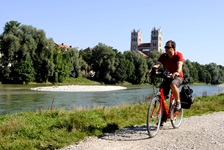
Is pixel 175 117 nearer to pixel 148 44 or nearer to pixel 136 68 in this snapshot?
pixel 136 68

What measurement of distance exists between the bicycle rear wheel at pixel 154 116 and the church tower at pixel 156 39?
173627 millimetres

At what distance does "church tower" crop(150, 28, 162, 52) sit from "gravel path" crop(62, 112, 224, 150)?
173 metres

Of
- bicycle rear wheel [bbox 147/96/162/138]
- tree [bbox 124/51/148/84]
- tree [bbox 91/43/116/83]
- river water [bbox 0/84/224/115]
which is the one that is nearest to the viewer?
bicycle rear wheel [bbox 147/96/162/138]

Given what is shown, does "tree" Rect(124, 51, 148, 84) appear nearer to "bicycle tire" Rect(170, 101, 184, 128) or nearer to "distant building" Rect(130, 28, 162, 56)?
"bicycle tire" Rect(170, 101, 184, 128)

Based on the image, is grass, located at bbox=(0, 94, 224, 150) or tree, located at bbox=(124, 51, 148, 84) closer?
grass, located at bbox=(0, 94, 224, 150)

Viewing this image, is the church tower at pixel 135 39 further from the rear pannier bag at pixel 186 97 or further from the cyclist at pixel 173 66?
the cyclist at pixel 173 66

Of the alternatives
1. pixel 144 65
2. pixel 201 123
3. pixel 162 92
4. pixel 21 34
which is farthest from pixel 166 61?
pixel 144 65

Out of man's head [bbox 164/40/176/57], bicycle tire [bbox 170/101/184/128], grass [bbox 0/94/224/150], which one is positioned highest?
man's head [bbox 164/40/176/57]

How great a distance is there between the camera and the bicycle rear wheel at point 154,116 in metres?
5.72

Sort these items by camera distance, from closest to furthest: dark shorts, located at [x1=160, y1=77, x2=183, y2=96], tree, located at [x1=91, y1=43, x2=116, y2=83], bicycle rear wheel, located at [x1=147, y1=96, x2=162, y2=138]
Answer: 1. bicycle rear wheel, located at [x1=147, y1=96, x2=162, y2=138]
2. dark shorts, located at [x1=160, y1=77, x2=183, y2=96]
3. tree, located at [x1=91, y1=43, x2=116, y2=83]

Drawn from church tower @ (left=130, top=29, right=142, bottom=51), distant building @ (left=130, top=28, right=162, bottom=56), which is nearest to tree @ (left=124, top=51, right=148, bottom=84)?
distant building @ (left=130, top=28, right=162, bottom=56)

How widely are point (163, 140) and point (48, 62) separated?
51.6 m

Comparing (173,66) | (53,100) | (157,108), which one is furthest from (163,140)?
(53,100)

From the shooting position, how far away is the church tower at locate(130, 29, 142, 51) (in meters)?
189
